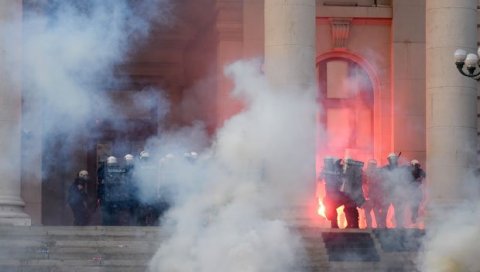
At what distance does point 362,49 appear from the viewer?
44688 millimetres

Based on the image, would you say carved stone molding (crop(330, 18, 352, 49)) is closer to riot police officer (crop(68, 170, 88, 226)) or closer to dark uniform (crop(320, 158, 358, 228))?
dark uniform (crop(320, 158, 358, 228))

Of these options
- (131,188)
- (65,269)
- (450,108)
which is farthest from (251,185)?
(450,108)

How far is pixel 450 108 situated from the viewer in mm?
38781

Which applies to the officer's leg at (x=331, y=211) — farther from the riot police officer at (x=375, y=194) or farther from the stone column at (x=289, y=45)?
the stone column at (x=289, y=45)

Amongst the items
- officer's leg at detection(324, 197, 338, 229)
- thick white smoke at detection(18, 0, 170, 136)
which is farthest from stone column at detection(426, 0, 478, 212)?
thick white smoke at detection(18, 0, 170, 136)

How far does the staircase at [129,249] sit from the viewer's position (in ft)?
111

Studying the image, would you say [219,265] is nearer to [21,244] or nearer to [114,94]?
[21,244]

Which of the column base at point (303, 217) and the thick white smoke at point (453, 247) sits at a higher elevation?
the column base at point (303, 217)

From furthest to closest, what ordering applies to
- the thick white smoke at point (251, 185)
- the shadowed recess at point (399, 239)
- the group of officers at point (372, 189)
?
the group of officers at point (372, 189) → the shadowed recess at point (399, 239) → the thick white smoke at point (251, 185)

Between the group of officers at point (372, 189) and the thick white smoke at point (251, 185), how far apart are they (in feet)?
3.31

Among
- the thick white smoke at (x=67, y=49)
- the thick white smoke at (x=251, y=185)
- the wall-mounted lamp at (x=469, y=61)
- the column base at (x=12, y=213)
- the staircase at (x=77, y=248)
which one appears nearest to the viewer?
the staircase at (x=77, y=248)

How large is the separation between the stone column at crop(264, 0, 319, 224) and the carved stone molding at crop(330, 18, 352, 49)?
7.00 meters

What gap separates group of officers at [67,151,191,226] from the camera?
37719mm

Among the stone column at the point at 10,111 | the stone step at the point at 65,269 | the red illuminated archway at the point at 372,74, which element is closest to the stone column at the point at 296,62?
the stone step at the point at 65,269
